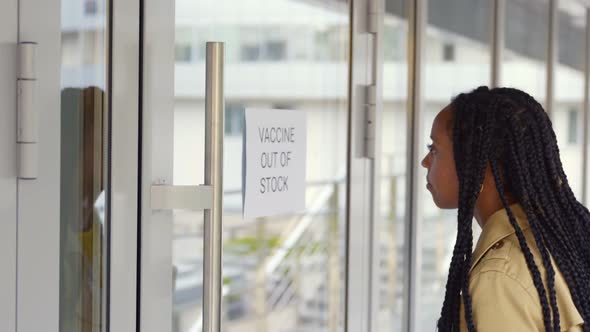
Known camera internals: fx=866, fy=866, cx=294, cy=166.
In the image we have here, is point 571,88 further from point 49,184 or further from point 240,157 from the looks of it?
point 49,184

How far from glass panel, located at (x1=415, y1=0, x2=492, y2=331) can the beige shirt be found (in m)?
1.21

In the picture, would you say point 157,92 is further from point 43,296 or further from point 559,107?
point 559,107

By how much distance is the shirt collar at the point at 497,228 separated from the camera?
1.55m

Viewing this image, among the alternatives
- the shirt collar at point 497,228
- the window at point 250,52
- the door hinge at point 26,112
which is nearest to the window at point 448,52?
the window at point 250,52

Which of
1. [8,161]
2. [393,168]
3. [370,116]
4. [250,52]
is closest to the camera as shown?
[8,161]

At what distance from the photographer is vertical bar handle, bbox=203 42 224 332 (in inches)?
55.4

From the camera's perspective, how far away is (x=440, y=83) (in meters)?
2.96

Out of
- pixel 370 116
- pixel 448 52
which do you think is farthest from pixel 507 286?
pixel 448 52

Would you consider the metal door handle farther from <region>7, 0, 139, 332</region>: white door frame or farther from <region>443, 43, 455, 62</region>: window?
<region>443, 43, 455, 62</region>: window

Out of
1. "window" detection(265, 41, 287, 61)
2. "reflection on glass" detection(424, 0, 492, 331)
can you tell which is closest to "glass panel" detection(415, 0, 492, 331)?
"reflection on glass" detection(424, 0, 492, 331)

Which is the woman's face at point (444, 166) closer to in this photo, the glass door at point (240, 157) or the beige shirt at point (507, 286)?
the beige shirt at point (507, 286)

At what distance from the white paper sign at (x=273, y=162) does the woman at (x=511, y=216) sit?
1.16ft

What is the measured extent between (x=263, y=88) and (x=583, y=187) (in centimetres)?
390

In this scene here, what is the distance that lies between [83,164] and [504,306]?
76cm
